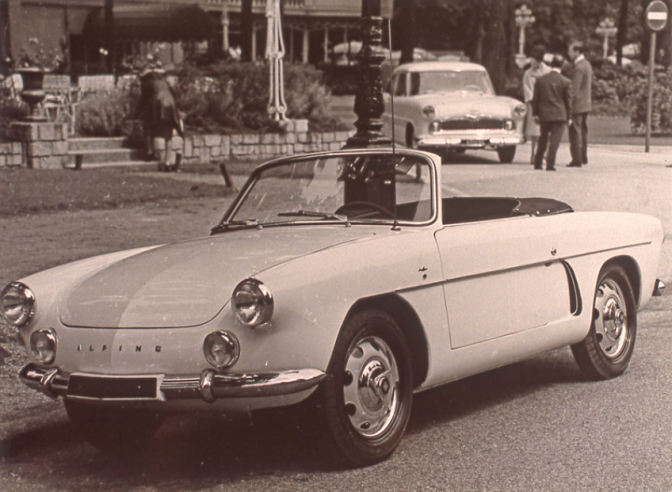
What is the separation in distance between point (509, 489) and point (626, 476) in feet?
1.65

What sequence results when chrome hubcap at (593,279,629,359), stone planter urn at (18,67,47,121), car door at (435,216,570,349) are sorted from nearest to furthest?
car door at (435,216,570,349)
chrome hubcap at (593,279,629,359)
stone planter urn at (18,67,47,121)

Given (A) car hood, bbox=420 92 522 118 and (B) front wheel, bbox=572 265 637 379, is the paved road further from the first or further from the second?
(A) car hood, bbox=420 92 522 118

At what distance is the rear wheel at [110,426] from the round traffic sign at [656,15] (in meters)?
12.0

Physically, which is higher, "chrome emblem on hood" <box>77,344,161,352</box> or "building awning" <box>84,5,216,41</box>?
"building awning" <box>84,5,216,41</box>

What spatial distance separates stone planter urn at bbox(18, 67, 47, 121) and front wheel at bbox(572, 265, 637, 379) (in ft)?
38.7

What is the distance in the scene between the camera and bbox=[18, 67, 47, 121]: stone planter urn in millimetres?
16031

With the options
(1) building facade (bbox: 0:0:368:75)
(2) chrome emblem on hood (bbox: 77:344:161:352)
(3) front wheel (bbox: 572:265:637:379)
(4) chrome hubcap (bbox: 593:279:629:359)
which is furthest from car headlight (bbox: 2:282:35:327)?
(1) building facade (bbox: 0:0:368:75)

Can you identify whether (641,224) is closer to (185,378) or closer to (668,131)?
(185,378)

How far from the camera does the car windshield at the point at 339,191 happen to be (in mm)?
5117

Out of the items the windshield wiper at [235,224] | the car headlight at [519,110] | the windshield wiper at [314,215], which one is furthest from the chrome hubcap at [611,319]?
the car headlight at [519,110]

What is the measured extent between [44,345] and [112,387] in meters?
0.46

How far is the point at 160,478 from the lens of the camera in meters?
4.30

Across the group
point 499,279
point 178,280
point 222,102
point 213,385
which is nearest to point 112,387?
point 213,385

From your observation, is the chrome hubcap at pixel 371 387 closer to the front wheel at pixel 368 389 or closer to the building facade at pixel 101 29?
the front wheel at pixel 368 389
